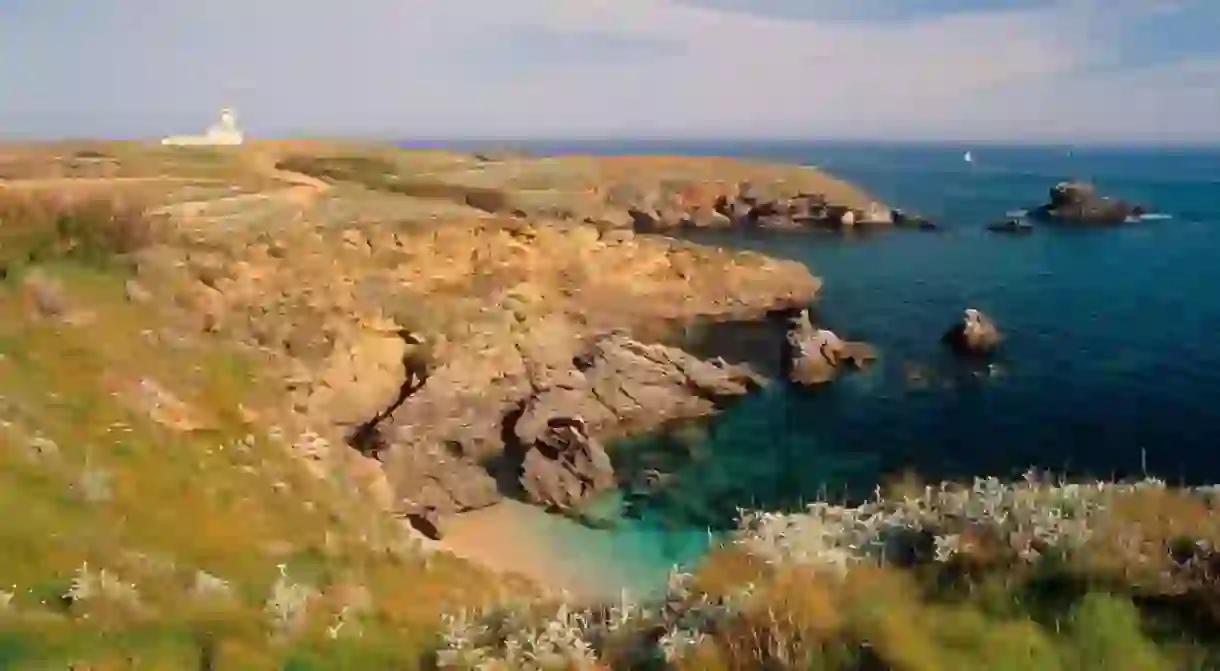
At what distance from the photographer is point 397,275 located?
3466 centimetres

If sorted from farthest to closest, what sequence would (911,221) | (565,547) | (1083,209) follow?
(1083,209) < (911,221) < (565,547)

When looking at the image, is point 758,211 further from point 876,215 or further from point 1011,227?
point 1011,227

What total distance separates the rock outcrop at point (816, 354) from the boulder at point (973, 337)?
3925 millimetres

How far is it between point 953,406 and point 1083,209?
194ft

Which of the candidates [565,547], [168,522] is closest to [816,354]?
[565,547]

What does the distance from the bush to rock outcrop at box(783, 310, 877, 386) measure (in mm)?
22844

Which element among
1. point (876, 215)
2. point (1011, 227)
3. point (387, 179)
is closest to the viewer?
point (387, 179)

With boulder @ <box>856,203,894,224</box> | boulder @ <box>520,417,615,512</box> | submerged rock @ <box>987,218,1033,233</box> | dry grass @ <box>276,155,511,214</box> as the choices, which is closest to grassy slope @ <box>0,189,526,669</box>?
Result: boulder @ <box>520,417,615,512</box>

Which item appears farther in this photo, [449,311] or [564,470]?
[449,311]

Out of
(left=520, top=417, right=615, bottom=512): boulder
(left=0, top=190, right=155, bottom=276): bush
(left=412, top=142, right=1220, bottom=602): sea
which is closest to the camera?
(left=0, top=190, right=155, bottom=276): bush

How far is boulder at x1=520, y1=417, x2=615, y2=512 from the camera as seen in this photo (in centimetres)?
2361

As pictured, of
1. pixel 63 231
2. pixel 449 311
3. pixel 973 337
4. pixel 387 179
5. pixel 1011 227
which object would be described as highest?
pixel 387 179

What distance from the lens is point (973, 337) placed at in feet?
127

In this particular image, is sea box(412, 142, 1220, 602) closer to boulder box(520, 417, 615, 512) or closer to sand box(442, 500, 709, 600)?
sand box(442, 500, 709, 600)
